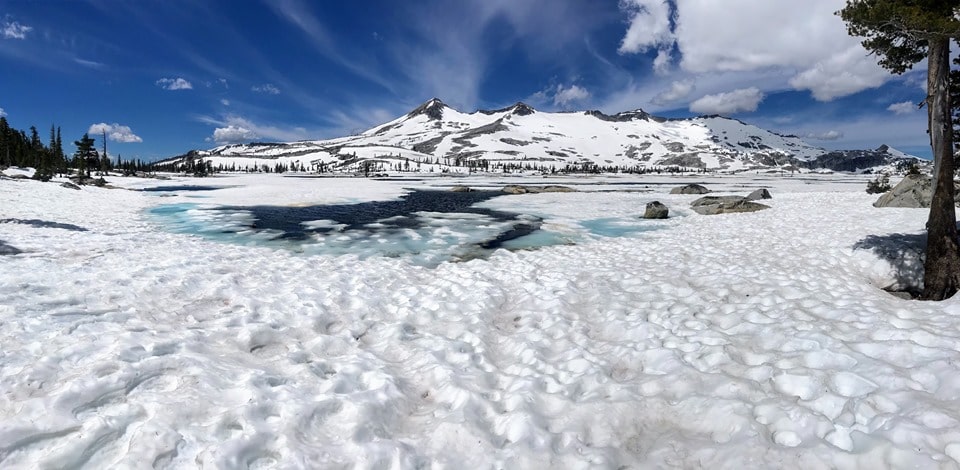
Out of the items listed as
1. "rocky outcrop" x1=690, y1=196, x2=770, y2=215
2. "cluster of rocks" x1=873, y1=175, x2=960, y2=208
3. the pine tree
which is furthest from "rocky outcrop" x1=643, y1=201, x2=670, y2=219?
the pine tree

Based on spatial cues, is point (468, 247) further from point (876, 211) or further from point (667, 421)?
point (876, 211)

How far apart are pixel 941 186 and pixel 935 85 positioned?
238 cm

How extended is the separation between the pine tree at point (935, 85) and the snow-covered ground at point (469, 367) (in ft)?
5.78

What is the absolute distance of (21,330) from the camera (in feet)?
23.6

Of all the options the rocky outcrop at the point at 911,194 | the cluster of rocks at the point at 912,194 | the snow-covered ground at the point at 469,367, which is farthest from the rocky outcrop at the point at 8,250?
the rocky outcrop at the point at 911,194

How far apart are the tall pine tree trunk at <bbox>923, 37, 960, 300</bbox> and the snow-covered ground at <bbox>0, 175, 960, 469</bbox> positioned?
1.62 metres

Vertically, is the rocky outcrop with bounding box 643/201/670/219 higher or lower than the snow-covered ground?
higher

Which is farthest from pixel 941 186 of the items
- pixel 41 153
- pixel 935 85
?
pixel 41 153

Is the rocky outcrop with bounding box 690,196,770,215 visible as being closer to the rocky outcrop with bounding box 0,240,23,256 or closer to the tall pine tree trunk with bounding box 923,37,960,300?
the tall pine tree trunk with bounding box 923,37,960,300

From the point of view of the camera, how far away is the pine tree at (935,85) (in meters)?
9.23

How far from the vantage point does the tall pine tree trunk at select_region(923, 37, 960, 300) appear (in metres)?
9.78

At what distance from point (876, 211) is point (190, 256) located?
32.3m

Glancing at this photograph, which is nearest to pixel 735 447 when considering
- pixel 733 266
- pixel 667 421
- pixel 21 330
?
pixel 667 421

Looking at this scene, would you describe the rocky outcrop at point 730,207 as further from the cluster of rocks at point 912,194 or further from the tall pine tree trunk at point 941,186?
the tall pine tree trunk at point 941,186
